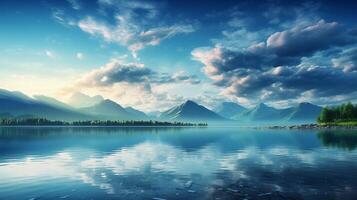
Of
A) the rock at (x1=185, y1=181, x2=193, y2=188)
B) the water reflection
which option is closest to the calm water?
the rock at (x1=185, y1=181, x2=193, y2=188)

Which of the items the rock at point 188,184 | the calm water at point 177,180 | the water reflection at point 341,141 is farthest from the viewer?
the water reflection at point 341,141

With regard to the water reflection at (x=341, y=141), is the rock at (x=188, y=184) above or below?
above

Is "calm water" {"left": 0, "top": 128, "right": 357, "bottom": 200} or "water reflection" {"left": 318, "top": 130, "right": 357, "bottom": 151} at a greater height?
"calm water" {"left": 0, "top": 128, "right": 357, "bottom": 200}

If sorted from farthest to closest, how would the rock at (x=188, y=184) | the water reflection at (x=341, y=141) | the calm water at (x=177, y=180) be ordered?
the water reflection at (x=341, y=141) < the rock at (x=188, y=184) < the calm water at (x=177, y=180)

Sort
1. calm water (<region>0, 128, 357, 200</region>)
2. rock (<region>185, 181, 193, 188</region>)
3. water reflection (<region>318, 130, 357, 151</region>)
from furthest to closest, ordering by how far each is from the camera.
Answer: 1. water reflection (<region>318, 130, 357, 151</region>)
2. rock (<region>185, 181, 193, 188</region>)
3. calm water (<region>0, 128, 357, 200</region>)

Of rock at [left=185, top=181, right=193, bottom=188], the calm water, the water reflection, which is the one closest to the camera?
the calm water

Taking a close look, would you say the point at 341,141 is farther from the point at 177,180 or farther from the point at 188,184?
the point at 188,184

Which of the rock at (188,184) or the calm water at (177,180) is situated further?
the rock at (188,184)

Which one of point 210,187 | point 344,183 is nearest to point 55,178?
point 210,187

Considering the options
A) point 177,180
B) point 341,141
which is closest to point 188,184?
point 177,180

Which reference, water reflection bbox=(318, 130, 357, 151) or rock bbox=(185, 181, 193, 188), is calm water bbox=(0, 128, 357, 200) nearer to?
rock bbox=(185, 181, 193, 188)

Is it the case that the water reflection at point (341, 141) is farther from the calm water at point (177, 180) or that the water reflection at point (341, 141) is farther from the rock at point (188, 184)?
the rock at point (188, 184)

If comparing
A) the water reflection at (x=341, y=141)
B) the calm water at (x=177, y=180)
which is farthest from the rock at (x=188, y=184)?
the water reflection at (x=341, y=141)

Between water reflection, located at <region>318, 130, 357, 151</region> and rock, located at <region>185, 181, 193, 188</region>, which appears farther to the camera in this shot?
water reflection, located at <region>318, 130, 357, 151</region>
